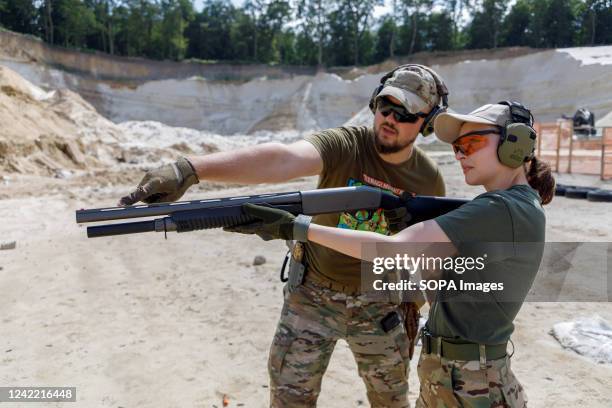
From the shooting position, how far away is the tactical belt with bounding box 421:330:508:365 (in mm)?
1943

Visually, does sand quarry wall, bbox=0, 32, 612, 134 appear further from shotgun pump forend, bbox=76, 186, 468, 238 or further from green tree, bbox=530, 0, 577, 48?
shotgun pump forend, bbox=76, 186, 468, 238

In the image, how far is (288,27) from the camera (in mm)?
52688

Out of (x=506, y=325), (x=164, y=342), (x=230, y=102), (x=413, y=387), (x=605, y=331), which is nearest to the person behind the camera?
(x=506, y=325)

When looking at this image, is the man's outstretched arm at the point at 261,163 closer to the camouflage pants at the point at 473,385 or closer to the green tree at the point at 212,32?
the camouflage pants at the point at 473,385

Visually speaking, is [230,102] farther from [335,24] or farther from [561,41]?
[561,41]

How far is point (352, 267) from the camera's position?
260 cm

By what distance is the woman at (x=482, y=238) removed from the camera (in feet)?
5.89

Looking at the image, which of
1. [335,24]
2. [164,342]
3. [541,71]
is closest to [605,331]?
[164,342]

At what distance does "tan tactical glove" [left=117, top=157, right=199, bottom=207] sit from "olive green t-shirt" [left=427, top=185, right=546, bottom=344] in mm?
1168

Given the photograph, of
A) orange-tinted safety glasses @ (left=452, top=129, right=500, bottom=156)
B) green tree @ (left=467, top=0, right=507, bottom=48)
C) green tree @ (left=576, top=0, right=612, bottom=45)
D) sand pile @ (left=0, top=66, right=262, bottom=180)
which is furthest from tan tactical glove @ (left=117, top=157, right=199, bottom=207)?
green tree @ (left=576, top=0, right=612, bottom=45)

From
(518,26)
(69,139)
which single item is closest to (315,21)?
(518,26)

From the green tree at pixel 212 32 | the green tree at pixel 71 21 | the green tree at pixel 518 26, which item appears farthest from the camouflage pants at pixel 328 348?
the green tree at pixel 212 32

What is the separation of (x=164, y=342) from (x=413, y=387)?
2380mm

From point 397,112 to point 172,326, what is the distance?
3455 millimetres
